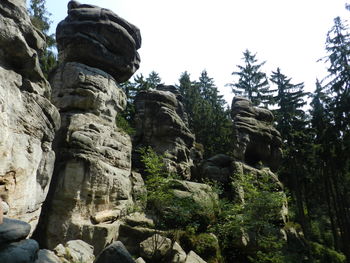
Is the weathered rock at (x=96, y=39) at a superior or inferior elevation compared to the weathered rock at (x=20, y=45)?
superior

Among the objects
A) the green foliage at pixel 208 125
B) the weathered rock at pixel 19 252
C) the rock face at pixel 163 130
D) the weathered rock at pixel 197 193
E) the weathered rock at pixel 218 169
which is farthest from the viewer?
the green foliage at pixel 208 125

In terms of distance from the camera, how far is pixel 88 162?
33.9 feet

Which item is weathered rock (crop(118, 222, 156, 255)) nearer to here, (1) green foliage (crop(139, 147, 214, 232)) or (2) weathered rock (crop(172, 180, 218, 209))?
(1) green foliage (crop(139, 147, 214, 232))

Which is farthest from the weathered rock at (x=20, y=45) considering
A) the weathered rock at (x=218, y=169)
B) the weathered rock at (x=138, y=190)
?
the weathered rock at (x=218, y=169)

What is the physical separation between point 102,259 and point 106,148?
6.43 metres

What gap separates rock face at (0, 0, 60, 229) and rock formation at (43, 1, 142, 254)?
4.08 feet

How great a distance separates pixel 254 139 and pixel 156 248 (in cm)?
1170

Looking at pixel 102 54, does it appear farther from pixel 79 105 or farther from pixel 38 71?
pixel 38 71

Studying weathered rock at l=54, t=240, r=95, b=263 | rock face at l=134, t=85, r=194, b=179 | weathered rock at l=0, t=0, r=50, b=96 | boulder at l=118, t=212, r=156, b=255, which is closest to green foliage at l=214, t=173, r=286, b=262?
boulder at l=118, t=212, r=156, b=255

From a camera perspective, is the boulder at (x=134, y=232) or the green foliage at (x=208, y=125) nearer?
the boulder at (x=134, y=232)

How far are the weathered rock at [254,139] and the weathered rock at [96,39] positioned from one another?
878cm

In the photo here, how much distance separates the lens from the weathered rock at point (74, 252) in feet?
21.2

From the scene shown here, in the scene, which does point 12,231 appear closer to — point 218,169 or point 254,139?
point 218,169

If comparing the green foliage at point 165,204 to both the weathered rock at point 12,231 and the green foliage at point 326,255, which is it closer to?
the weathered rock at point 12,231
